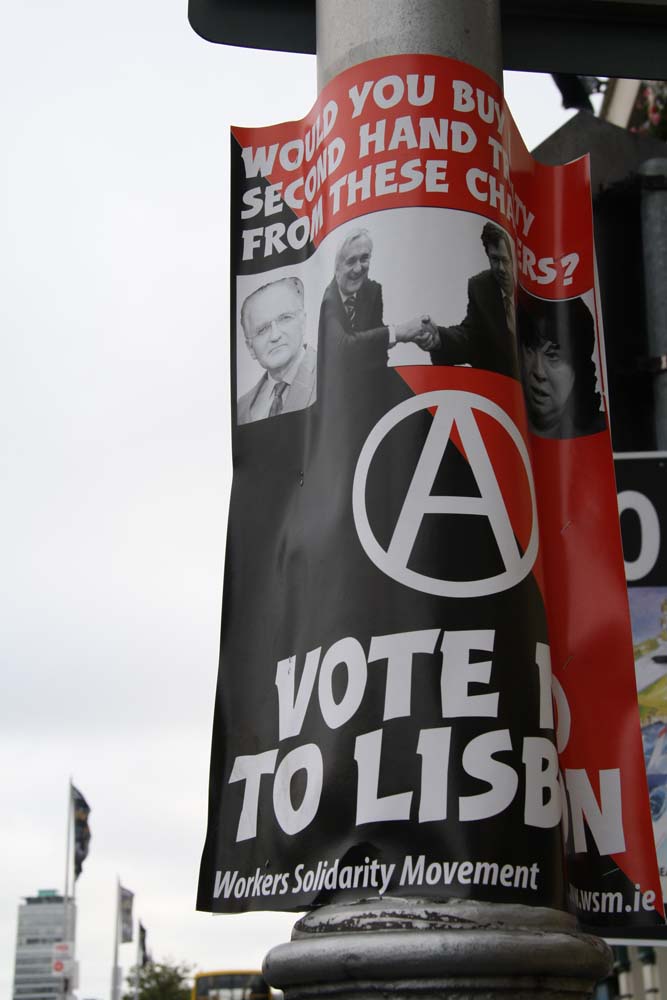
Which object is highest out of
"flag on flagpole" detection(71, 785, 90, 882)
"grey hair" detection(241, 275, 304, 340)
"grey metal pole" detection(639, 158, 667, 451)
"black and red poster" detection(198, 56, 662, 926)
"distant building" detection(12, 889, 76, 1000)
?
"grey metal pole" detection(639, 158, 667, 451)

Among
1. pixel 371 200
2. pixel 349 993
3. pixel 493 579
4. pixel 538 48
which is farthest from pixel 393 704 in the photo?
pixel 538 48

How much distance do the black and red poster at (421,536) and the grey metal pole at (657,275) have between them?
2.64 feet

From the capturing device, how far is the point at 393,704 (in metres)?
2.59

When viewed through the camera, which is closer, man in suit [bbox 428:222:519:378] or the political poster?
man in suit [bbox 428:222:519:378]

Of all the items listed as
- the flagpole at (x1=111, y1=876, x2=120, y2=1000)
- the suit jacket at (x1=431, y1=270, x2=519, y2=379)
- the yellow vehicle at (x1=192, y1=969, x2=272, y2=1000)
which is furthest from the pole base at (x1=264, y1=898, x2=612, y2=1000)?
the flagpole at (x1=111, y1=876, x2=120, y2=1000)

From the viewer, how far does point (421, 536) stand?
2.70 m

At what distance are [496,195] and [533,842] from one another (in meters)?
1.57

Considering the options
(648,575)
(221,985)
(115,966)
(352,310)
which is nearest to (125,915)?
(115,966)

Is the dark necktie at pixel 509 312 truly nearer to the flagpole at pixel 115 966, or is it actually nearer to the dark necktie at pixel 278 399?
the dark necktie at pixel 278 399

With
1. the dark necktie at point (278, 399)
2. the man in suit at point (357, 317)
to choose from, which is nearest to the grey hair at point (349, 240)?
the man in suit at point (357, 317)

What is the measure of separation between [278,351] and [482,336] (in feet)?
1.90

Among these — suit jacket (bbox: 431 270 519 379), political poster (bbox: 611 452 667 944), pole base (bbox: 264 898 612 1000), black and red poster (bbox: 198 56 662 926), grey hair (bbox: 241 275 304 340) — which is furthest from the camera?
political poster (bbox: 611 452 667 944)

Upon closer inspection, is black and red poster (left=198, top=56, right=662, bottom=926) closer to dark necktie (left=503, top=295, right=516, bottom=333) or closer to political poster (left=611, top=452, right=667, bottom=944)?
dark necktie (left=503, top=295, right=516, bottom=333)

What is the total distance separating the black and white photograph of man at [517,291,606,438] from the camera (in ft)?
10.4
